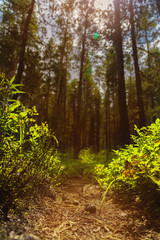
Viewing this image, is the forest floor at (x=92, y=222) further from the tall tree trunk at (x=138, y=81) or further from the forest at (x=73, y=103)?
the tall tree trunk at (x=138, y=81)

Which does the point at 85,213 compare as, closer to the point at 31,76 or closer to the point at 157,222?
the point at 157,222

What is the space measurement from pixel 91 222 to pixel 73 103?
26899mm

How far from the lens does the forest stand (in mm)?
1632

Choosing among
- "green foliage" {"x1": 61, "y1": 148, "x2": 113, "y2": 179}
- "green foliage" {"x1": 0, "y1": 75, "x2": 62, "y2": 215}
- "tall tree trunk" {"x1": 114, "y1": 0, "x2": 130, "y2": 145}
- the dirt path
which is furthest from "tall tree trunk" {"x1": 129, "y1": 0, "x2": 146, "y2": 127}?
"green foliage" {"x1": 0, "y1": 75, "x2": 62, "y2": 215}

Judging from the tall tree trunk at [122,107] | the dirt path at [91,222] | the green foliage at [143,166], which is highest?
the tall tree trunk at [122,107]

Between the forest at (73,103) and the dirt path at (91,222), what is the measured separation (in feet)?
0.78

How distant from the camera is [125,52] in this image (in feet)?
42.1

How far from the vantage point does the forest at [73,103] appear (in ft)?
5.35

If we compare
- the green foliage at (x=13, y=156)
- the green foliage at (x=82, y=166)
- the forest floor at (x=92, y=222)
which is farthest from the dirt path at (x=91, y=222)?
the green foliage at (x=82, y=166)

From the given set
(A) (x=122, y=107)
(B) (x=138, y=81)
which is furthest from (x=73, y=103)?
(A) (x=122, y=107)

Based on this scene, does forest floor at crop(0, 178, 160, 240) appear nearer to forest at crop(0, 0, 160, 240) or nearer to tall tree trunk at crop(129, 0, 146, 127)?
forest at crop(0, 0, 160, 240)

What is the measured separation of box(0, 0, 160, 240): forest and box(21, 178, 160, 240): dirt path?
0.24 meters

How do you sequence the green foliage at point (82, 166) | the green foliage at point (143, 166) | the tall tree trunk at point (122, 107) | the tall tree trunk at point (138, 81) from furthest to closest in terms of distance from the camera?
1. the tall tree trunk at point (138, 81)
2. the tall tree trunk at point (122, 107)
3. the green foliage at point (82, 166)
4. the green foliage at point (143, 166)

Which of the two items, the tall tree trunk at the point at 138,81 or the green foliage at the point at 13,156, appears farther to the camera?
the tall tree trunk at the point at 138,81
